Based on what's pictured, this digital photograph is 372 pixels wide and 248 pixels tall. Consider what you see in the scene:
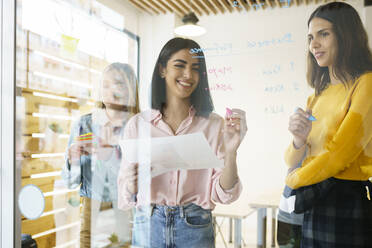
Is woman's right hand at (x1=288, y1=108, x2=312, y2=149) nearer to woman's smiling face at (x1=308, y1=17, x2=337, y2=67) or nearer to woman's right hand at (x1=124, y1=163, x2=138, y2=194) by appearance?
woman's smiling face at (x1=308, y1=17, x2=337, y2=67)

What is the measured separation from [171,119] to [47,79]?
0.69 meters

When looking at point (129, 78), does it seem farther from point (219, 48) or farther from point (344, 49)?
point (344, 49)

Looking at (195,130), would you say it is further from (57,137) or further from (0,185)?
(0,185)

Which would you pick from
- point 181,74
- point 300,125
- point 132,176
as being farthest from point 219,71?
point 132,176

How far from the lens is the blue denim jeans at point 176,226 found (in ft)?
4.43

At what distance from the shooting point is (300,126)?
1.18 meters

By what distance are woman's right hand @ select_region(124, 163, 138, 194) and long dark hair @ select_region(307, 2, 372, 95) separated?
0.80 metres

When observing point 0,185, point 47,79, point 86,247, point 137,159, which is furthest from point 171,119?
point 0,185

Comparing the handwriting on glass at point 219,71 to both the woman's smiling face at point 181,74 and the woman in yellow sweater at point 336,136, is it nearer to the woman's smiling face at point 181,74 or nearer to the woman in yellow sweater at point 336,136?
the woman's smiling face at point 181,74

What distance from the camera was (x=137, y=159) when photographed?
1.47 m

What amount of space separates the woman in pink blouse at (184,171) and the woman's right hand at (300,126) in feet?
0.59

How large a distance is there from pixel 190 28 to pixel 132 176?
26.5 inches

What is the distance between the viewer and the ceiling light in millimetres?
1329

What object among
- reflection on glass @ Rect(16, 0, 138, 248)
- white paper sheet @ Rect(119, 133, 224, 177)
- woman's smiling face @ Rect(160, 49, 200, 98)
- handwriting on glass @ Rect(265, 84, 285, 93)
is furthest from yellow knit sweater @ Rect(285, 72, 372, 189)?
reflection on glass @ Rect(16, 0, 138, 248)
